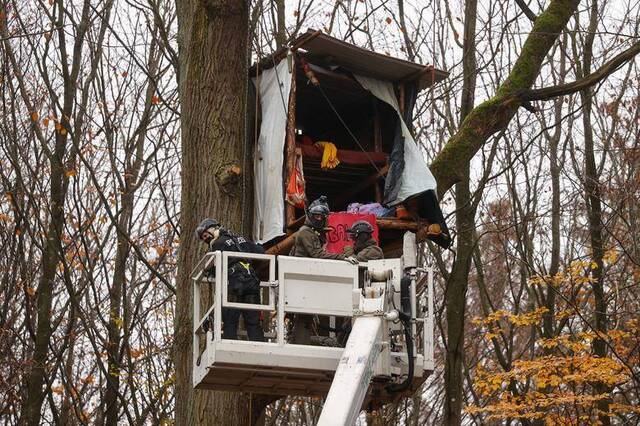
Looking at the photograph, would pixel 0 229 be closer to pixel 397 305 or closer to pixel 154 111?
pixel 154 111

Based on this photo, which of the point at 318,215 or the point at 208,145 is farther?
the point at 208,145

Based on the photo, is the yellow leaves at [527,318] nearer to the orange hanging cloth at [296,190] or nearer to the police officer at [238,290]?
the orange hanging cloth at [296,190]

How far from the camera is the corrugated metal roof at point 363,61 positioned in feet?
41.0

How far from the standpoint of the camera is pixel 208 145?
37.9 ft

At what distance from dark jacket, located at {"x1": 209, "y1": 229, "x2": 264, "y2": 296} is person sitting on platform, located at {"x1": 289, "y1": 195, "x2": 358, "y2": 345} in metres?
0.63

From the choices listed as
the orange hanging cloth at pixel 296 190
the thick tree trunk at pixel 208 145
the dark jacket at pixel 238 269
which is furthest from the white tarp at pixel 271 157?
the dark jacket at pixel 238 269

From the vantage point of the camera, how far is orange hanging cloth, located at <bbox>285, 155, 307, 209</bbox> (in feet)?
39.7

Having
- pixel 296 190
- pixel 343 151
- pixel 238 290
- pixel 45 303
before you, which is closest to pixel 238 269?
pixel 238 290

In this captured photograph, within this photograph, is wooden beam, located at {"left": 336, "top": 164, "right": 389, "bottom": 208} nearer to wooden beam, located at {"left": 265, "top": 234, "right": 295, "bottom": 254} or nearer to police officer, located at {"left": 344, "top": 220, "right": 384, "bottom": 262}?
wooden beam, located at {"left": 265, "top": 234, "right": 295, "bottom": 254}

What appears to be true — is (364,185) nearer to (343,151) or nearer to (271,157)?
(343,151)

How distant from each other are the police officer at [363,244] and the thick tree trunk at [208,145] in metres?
1.41

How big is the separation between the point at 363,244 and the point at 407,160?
8.55 feet

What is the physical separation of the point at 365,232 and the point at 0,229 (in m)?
11.3

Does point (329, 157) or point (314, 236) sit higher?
point (329, 157)
